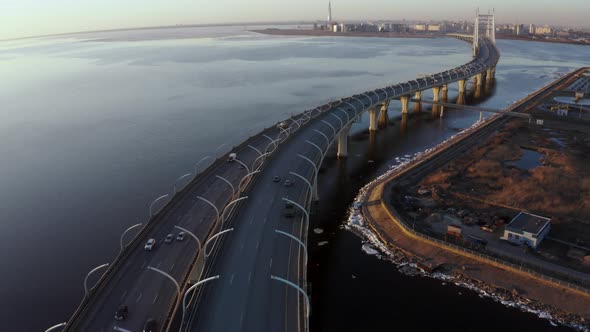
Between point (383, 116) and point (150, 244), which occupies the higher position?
point (150, 244)

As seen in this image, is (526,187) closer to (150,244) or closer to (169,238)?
(169,238)

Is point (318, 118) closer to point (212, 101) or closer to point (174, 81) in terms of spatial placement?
point (212, 101)

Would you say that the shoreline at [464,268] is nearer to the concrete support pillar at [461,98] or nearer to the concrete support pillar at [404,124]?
the concrete support pillar at [404,124]


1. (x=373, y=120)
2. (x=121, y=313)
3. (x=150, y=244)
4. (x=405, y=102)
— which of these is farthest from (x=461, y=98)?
(x=121, y=313)

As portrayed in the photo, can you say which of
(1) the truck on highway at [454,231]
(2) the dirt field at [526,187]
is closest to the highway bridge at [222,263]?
(1) the truck on highway at [454,231]

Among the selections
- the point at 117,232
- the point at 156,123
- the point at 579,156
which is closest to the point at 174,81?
the point at 156,123

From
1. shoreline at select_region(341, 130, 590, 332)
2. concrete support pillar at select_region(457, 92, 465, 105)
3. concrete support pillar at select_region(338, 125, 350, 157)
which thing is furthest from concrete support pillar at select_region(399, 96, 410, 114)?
shoreline at select_region(341, 130, 590, 332)

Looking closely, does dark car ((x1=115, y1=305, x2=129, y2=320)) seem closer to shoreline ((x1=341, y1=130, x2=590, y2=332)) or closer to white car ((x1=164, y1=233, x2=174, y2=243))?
white car ((x1=164, y1=233, x2=174, y2=243))
